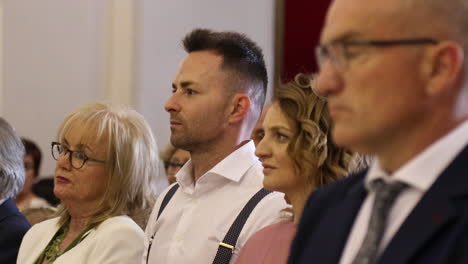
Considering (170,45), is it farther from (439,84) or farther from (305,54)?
(439,84)

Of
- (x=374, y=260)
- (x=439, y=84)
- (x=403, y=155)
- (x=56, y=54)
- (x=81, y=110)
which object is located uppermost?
(x=439, y=84)

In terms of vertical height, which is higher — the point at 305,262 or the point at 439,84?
the point at 439,84

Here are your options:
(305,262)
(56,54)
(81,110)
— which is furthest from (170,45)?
(305,262)

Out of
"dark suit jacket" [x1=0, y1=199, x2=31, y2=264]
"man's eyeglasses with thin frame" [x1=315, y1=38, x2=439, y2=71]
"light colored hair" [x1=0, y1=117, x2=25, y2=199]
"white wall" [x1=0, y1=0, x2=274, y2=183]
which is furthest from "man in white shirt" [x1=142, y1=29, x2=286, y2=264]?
"white wall" [x1=0, y1=0, x2=274, y2=183]

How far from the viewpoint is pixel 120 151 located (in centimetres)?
325

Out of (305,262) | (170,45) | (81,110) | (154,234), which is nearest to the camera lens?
(305,262)

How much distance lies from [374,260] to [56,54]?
19.3 ft

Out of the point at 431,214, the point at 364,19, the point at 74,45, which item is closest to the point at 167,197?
the point at 364,19

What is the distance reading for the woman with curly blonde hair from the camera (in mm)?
2477

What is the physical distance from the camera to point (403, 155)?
4.95 feet

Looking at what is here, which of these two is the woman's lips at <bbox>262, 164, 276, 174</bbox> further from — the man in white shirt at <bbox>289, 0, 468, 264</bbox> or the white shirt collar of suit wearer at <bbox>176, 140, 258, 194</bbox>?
the man in white shirt at <bbox>289, 0, 468, 264</bbox>

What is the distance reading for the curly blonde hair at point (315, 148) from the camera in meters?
2.51

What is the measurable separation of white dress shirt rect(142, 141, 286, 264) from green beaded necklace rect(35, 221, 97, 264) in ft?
0.81

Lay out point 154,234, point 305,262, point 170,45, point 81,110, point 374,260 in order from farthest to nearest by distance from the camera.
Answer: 1. point 170,45
2. point 81,110
3. point 154,234
4. point 305,262
5. point 374,260
